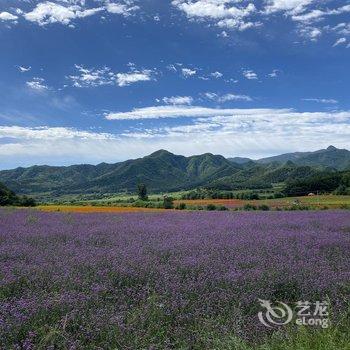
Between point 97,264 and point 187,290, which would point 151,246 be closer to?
point 97,264

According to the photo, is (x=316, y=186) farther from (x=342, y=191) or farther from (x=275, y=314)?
(x=275, y=314)

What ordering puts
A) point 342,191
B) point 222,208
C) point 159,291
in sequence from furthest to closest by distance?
point 342,191 < point 222,208 < point 159,291

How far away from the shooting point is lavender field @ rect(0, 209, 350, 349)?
13.0 feet

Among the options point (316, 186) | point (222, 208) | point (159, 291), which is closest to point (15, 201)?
point (222, 208)

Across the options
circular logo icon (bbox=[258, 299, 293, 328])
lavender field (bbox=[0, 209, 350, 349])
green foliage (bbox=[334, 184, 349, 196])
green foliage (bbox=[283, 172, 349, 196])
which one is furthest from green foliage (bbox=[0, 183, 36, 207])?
circular logo icon (bbox=[258, 299, 293, 328])

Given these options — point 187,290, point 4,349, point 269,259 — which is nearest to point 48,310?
point 4,349

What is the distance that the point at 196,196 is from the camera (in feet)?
171

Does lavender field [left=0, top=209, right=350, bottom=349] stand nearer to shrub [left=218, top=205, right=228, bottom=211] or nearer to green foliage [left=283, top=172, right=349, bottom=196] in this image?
shrub [left=218, top=205, right=228, bottom=211]

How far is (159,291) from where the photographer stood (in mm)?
5195

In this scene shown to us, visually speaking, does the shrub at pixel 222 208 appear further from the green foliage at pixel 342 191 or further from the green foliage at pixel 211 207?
the green foliage at pixel 342 191

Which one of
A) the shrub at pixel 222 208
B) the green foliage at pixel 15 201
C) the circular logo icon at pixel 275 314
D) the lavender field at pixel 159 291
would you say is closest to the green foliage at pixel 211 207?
the shrub at pixel 222 208

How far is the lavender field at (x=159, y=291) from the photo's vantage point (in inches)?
156

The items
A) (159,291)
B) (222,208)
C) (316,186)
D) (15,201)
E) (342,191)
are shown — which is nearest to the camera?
(159,291)

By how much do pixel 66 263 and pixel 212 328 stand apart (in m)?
3.05
